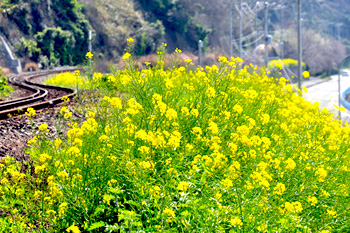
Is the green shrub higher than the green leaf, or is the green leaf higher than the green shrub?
the green leaf

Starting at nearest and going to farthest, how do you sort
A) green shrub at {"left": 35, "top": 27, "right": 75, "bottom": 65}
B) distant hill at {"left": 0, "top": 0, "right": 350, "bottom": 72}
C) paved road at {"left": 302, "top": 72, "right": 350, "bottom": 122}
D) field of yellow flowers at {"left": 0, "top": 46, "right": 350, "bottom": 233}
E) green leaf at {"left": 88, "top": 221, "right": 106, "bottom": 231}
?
green leaf at {"left": 88, "top": 221, "right": 106, "bottom": 231} → field of yellow flowers at {"left": 0, "top": 46, "right": 350, "bottom": 233} → paved road at {"left": 302, "top": 72, "right": 350, "bottom": 122} → green shrub at {"left": 35, "top": 27, "right": 75, "bottom": 65} → distant hill at {"left": 0, "top": 0, "right": 350, "bottom": 72}

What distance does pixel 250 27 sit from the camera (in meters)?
77.9

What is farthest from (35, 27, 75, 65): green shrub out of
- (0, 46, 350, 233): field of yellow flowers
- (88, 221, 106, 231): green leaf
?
(88, 221, 106, 231): green leaf

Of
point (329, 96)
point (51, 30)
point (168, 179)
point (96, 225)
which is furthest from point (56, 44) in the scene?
point (96, 225)

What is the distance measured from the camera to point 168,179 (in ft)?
14.0

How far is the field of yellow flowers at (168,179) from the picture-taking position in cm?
405

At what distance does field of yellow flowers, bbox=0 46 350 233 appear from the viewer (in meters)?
4.05

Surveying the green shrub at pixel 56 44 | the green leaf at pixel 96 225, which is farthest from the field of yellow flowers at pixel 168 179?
the green shrub at pixel 56 44

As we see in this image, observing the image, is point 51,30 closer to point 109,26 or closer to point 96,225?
point 109,26

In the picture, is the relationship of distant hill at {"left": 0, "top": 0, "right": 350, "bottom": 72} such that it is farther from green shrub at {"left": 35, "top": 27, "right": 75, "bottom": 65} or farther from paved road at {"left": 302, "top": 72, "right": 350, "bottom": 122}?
paved road at {"left": 302, "top": 72, "right": 350, "bottom": 122}

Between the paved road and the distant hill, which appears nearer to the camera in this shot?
the paved road

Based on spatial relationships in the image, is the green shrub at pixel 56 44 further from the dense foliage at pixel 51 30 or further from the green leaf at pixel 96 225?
the green leaf at pixel 96 225

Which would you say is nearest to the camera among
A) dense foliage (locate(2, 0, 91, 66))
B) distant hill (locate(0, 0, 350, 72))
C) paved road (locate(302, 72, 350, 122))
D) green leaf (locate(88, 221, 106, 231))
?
green leaf (locate(88, 221, 106, 231))

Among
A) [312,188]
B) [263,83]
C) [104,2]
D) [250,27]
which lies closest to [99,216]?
[312,188]
